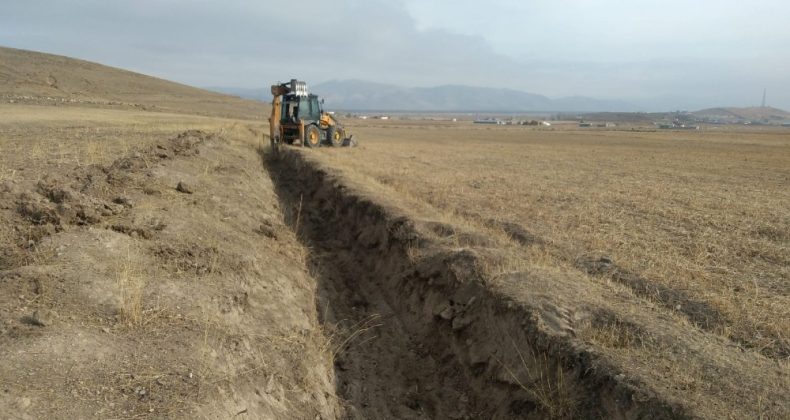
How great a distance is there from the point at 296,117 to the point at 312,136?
111cm

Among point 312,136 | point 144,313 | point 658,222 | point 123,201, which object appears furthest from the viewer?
point 312,136

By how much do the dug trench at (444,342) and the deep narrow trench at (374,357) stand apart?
16 millimetres

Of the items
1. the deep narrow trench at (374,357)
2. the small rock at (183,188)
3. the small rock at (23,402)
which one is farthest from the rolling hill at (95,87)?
the small rock at (23,402)

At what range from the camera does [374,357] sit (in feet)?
23.5

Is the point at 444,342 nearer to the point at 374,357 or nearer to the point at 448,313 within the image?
the point at 448,313

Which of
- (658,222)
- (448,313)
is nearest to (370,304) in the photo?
(448,313)

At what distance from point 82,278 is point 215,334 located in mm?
1397

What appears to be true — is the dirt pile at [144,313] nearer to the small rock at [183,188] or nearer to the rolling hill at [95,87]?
the small rock at [183,188]

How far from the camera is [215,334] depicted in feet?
17.1

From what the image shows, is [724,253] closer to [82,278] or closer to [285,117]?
[82,278]

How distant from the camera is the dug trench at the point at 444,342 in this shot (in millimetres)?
5004

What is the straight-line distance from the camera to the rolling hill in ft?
171

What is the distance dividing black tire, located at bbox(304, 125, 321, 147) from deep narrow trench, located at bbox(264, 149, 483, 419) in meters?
14.4

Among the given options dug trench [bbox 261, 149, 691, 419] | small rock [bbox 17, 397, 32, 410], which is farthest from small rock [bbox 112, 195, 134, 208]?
small rock [bbox 17, 397, 32, 410]
